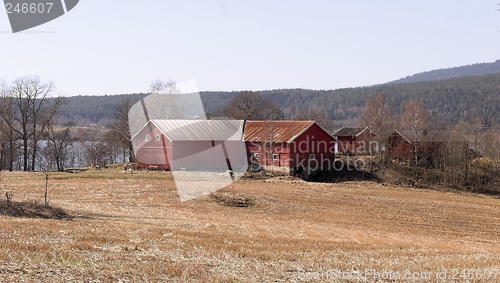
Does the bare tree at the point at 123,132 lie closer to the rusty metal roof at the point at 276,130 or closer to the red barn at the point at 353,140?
the rusty metal roof at the point at 276,130

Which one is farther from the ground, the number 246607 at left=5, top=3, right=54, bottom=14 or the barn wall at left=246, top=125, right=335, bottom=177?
the number 246607 at left=5, top=3, right=54, bottom=14

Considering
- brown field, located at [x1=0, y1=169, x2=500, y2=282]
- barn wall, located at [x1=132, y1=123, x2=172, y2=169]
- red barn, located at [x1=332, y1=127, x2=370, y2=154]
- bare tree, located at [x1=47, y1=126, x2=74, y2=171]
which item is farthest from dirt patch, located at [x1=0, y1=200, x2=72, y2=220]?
red barn, located at [x1=332, y1=127, x2=370, y2=154]

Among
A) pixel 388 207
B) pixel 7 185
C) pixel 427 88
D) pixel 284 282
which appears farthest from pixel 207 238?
pixel 427 88

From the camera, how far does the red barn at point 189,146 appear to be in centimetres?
5003

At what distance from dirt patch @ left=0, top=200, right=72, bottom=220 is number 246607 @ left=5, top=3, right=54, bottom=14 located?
40.2 ft

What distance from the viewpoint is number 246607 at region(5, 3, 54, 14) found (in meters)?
11.7

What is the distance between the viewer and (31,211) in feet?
74.3

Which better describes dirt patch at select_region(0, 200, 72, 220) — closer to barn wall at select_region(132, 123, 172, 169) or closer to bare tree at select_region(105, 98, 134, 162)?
barn wall at select_region(132, 123, 172, 169)

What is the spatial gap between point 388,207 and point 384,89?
172954 mm

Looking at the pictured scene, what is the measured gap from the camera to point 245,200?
107ft

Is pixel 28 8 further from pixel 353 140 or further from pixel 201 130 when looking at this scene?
pixel 353 140

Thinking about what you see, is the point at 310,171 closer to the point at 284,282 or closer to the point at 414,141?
the point at 414,141

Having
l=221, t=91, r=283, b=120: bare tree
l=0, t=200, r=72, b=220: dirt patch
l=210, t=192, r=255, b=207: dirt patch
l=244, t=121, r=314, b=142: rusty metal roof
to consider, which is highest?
l=221, t=91, r=283, b=120: bare tree

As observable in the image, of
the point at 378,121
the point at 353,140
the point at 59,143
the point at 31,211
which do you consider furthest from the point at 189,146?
the point at 59,143
